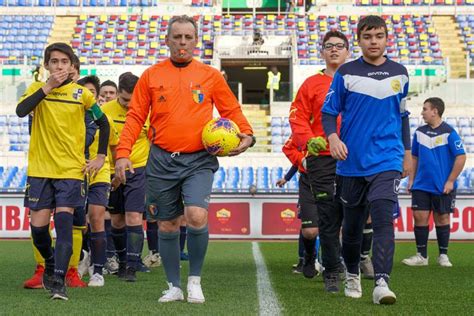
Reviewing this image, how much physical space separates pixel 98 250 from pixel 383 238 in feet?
10.3

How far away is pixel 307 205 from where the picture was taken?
9.11 meters

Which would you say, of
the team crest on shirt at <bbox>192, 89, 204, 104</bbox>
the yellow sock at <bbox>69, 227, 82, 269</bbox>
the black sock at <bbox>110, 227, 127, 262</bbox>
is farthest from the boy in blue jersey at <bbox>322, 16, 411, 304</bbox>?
the black sock at <bbox>110, 227, 127, 262</bbox>

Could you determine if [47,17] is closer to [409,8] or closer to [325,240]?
[409,8]

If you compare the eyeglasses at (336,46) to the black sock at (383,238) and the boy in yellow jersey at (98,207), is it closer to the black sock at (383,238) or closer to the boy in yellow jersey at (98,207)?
the black sock at (383,238)

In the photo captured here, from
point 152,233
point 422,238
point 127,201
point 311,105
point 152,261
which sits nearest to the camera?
point 311,105

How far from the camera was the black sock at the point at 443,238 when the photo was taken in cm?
1207

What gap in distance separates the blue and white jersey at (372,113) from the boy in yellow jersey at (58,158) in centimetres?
195

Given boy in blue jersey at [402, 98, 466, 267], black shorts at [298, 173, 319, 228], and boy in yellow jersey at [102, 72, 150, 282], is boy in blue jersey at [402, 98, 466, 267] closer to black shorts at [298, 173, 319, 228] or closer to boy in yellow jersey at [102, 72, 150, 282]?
black shorts at [298, 173, 319, 228]

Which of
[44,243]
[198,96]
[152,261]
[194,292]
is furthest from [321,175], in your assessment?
[152,261]

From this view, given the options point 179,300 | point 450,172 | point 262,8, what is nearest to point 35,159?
point 179,300

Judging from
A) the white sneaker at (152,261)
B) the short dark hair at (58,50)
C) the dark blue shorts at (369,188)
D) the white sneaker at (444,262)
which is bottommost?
the white sneaker at (444,262)

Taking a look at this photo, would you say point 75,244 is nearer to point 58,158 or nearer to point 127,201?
point 127,201

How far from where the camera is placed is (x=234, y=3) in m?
42.2

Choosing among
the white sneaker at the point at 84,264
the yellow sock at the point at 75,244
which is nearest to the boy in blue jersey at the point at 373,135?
the yellow sock at the point at 75,244
